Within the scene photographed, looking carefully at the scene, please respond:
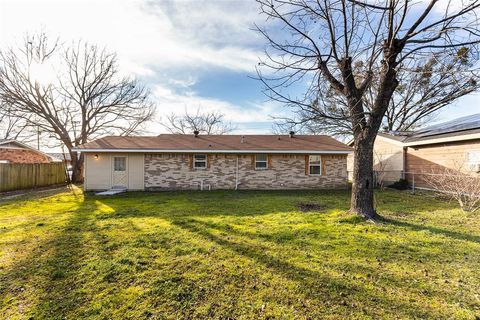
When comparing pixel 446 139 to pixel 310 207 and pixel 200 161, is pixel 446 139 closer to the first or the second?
pixel 310 207

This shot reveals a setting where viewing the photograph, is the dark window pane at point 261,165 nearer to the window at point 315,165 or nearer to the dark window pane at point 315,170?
the window at point 315,165

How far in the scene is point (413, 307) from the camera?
2738 mm

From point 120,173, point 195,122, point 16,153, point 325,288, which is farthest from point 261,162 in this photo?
point 195,122

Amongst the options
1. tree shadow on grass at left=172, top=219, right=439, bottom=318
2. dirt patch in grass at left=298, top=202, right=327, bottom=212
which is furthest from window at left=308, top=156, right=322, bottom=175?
tree shadow on grass at left=172, top=219, right=439, bottom=318


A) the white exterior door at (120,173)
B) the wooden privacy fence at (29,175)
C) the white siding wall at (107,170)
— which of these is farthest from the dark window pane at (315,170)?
the wooden privacy fence at (29,175)

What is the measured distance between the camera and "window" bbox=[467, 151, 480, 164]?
10.5 m

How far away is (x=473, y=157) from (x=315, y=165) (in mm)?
6958

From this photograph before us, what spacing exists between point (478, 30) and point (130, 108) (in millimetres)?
20446

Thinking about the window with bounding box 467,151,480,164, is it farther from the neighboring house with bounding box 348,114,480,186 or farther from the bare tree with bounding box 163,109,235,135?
the bare tree with bounding box 163,109,235,135

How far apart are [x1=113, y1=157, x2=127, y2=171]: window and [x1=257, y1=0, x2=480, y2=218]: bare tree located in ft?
34.3

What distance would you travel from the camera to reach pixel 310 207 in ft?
27.7

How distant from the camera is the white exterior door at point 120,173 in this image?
13.1 m

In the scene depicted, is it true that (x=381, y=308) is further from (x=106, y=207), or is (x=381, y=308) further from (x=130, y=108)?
(x=130, y=108)

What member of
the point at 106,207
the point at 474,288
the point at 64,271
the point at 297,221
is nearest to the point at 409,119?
the point at 297,221
